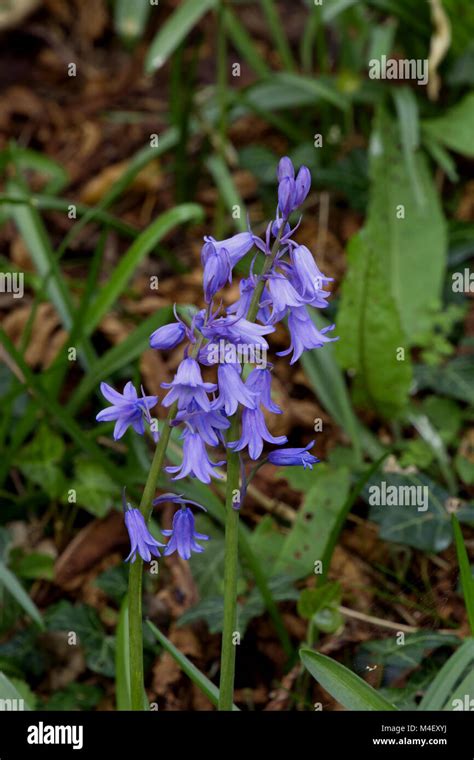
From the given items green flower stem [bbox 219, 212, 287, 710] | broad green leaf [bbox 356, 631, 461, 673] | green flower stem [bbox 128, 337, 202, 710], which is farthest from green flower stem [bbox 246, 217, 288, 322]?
broad green leaf [bbox 356, 631, 461, 673]

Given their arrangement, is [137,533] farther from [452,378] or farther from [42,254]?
[42,254]

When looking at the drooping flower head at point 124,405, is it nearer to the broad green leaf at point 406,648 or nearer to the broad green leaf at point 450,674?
the broad green leaf at point 450,674

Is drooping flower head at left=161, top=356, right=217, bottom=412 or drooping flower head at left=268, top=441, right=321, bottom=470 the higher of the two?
drooping flower head at left=161, top=356, right=217, bottom=412

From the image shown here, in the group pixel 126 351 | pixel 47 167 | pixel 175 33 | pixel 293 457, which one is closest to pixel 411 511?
pixel 126 351

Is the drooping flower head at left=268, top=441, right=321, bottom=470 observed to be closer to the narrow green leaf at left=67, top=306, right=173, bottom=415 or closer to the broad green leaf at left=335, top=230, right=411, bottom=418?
the narrow green leaf at left=67, top=306, right=173, bottom=415

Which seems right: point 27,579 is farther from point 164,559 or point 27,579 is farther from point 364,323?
point 364,323
